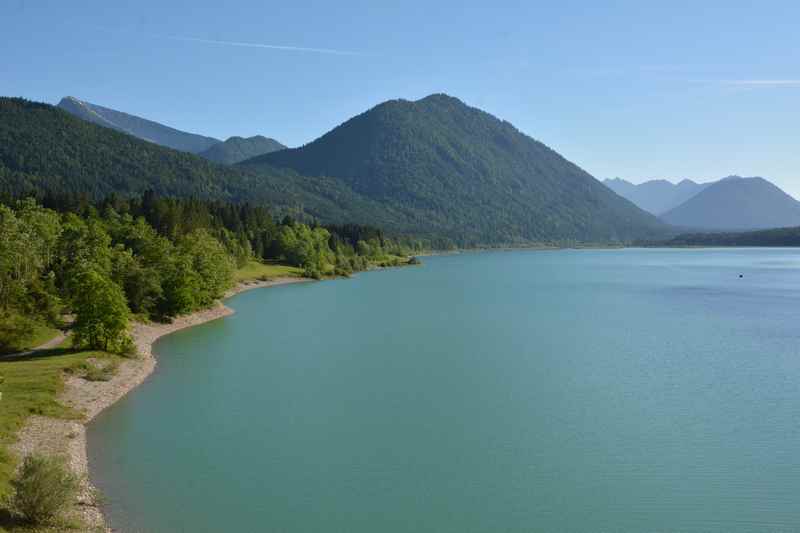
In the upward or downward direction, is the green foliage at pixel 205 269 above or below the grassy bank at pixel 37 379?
above

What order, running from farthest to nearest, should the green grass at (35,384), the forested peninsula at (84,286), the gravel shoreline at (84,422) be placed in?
the forested peninsula at (84,286) → the green grass at (35,384) → the gravel shoreline at (84,422)

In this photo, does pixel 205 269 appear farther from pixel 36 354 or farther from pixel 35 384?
pixel 35 384

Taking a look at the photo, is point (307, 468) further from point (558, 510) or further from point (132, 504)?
point (558, 510)

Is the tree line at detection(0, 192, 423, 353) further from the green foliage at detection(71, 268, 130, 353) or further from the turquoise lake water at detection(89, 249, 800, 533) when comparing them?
the turquoise lake water at detection(89, 249, 800, 533)

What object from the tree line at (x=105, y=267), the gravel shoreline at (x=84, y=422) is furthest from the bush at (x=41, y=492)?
the tree line at (x=105, y=267)

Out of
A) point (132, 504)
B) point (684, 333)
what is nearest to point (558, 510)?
point (132, 504)

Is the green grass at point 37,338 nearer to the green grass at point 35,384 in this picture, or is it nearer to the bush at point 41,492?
the green grass at point 35,384

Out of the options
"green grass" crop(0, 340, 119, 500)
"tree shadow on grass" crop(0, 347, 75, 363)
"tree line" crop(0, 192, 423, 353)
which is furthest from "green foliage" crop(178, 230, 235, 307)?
"green grass" crop(0, 340, 119, 500)
